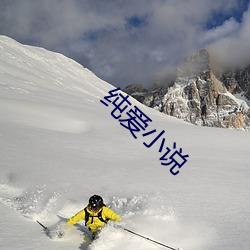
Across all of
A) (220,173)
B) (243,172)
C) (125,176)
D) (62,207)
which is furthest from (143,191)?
(243,172)

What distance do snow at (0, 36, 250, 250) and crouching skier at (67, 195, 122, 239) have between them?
0.67ft

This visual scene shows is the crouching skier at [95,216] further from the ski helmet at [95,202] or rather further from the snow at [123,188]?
the snow at [123,188]

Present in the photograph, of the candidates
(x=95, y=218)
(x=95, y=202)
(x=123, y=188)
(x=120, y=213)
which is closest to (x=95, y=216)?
(x=95, y=218)

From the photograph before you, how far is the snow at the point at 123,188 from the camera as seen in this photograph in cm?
551

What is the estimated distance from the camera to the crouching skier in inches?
230

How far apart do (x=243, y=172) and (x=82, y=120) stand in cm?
1117

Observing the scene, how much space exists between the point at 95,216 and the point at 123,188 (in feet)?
6.77

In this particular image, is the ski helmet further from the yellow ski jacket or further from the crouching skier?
the yellow ski jacket

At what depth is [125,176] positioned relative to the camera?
29.0 feet

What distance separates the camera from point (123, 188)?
26.0 ft

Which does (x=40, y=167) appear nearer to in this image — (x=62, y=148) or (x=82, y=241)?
(x=62, y=148)

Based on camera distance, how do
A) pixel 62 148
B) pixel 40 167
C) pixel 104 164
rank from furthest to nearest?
pixel 62 148 → pixel 104 164 → pixel 40 167

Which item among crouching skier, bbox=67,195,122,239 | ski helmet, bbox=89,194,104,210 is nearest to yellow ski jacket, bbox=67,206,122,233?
crouching skier, bbox=67,195,122,239

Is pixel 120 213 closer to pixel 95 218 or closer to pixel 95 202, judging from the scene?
pixel 95 218
